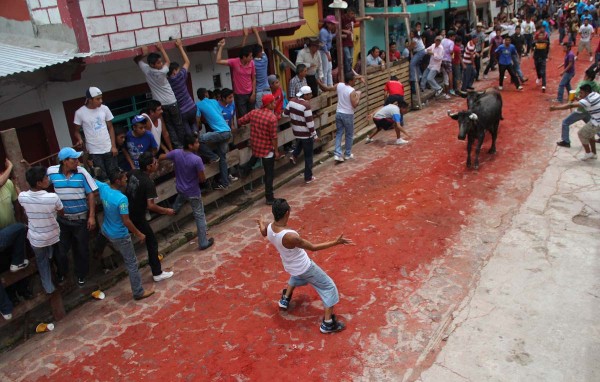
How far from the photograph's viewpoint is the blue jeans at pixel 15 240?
571cm

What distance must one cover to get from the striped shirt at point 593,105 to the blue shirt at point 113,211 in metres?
9.02

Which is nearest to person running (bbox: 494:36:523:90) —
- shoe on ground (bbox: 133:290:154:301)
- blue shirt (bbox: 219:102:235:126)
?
blue shirt (bbox: 219:102:235:126)

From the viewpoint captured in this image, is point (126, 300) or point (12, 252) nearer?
point (12, 252)

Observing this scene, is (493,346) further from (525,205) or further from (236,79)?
(236,79)

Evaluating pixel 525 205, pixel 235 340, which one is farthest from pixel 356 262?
pixel 525 205

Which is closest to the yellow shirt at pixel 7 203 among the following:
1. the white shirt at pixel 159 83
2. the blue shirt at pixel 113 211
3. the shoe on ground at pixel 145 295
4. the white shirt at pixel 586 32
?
the blue shirt at pixel 113 211

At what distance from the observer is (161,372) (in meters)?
5.26

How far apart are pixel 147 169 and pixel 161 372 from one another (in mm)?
2616

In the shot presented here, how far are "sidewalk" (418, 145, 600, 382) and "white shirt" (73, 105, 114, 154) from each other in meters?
5.32

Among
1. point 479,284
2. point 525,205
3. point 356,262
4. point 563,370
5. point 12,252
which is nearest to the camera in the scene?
point 563,370

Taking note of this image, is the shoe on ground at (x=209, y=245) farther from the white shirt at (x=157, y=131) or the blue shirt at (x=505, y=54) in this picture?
the blue shirt at (x=505, y=54)

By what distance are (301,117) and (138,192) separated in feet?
13.8

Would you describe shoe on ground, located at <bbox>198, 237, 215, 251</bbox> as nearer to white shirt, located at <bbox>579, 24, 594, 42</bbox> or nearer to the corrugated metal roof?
the corrugated metal roof

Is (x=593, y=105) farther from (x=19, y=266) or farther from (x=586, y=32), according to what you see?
(x=586, y=32)
